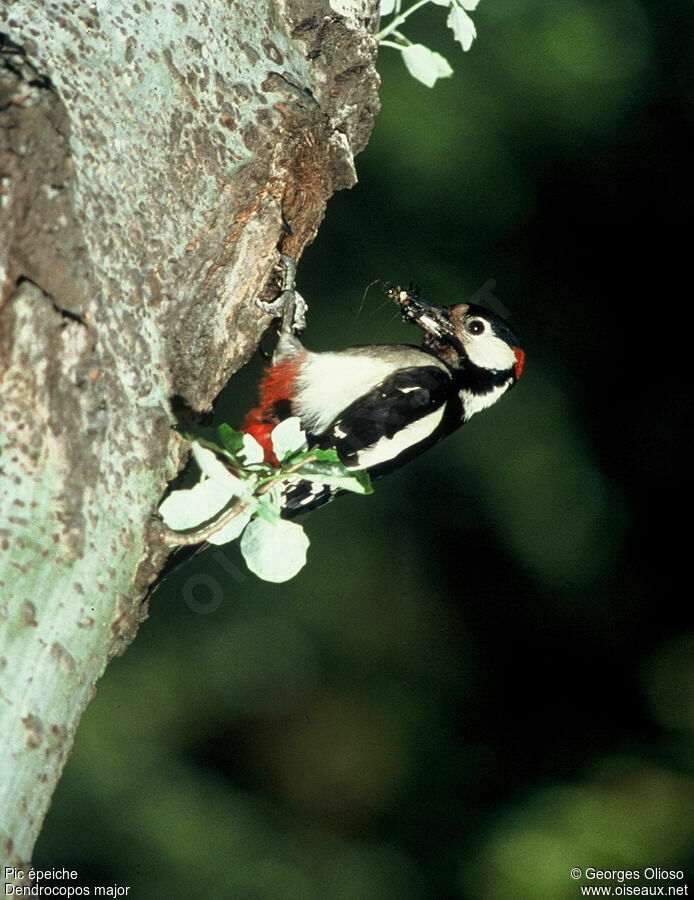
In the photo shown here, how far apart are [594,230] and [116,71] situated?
360cm

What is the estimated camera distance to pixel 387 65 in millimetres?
4398

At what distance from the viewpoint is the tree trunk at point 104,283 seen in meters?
1.08

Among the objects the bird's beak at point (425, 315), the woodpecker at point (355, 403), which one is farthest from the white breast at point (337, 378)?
the bird's beak at point (425, 315)

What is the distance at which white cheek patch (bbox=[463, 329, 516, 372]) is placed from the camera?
318cm

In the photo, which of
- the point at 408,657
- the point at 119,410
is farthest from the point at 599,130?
the point at 119,410

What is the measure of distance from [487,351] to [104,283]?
6.89 ft

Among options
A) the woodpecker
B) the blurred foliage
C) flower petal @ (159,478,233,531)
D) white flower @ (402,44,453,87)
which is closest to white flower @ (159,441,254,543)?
flower petal @ (159,478,233,531)

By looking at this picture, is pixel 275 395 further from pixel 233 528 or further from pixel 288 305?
pixel 233 528

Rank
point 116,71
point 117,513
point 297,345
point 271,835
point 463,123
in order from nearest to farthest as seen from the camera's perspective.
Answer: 1. point 117,513
2. point 116,71
3. point 297,345
4. point 271,835
5. point 463,123

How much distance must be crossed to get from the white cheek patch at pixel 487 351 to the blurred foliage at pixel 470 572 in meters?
1.03

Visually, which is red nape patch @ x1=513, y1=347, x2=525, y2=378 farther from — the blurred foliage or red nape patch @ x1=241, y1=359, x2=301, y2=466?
Answer: the blurred foliage

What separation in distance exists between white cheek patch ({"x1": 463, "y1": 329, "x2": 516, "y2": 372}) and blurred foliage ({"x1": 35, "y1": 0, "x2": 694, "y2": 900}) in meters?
1.03

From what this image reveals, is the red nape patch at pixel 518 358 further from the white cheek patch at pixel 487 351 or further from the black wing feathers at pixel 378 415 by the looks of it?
the black wing feathers at pixel 378 415

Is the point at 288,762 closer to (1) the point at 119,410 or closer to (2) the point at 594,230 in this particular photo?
(2) the point at 594,230
